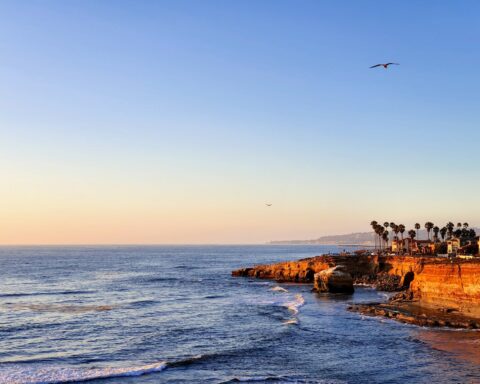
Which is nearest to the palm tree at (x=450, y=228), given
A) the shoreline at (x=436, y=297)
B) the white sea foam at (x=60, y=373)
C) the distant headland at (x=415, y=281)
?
the distant headland at (x=415, y=281)

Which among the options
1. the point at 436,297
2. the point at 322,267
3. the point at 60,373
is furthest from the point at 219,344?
the point at 322,267

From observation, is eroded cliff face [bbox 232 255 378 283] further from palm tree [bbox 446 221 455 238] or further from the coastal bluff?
palm tree [bbox 446 221 455 238]

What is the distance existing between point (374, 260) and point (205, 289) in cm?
3390

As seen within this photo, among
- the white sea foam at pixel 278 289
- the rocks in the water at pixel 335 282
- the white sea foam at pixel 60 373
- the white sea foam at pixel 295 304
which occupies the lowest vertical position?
the white sea foam at pixel 278 289

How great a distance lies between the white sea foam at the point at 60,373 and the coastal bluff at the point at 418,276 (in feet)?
109

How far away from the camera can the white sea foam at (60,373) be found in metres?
30.4

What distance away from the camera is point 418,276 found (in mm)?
64375

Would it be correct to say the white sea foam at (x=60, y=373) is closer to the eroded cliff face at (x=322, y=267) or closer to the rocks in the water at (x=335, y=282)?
the rocks in the water at (x=335, y=282)

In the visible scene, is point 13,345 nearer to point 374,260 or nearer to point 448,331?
point 448,331

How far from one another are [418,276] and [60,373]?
154 ft

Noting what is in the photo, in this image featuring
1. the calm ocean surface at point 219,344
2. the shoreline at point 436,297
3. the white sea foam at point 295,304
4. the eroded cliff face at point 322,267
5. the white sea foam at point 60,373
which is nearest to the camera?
the white sea foam at point 60,373

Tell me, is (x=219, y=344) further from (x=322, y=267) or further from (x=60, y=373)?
(x=322, y=267)

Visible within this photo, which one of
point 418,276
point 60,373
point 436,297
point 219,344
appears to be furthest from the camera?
point 418,276

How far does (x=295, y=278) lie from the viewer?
323 ft
